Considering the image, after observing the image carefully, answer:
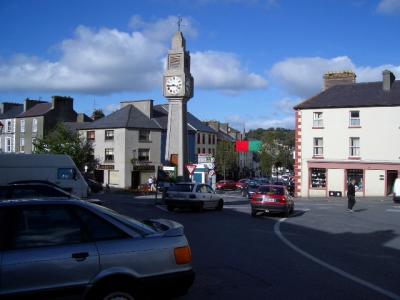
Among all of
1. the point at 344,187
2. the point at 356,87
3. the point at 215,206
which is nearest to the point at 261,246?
the point at 215,206

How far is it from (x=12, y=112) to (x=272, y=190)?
66270mm

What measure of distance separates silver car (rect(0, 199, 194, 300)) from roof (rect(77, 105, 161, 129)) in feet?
190

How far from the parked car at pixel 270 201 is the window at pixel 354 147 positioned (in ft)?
87.1

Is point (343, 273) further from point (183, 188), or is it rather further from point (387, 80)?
point (387, 80)

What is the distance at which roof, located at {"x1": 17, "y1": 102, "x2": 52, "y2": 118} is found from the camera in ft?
246

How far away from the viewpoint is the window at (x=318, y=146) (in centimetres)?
4998

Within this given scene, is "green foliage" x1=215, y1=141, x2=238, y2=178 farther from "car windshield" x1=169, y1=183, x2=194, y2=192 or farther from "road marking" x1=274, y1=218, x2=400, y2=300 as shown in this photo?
"road marking" x1=274, y1=218, x2=400, y2=300

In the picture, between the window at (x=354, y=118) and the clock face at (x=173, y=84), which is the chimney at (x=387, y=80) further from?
the clock face at (x=173, y=84)

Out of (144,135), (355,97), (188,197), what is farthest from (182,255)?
(144,135)

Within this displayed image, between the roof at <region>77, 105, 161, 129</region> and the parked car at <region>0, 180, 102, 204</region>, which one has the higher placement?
the roof at <region>77, 105, 161, 129</region>

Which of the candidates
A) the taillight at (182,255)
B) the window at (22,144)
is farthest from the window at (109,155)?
the taillight at (182,255)

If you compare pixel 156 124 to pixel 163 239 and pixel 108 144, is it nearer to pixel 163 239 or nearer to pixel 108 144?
pixel 108 144

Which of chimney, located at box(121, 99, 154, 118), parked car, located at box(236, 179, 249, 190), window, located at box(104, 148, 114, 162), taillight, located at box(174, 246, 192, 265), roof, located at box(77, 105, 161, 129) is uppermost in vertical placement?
chimney, located at box(121, 99, 154, 118)

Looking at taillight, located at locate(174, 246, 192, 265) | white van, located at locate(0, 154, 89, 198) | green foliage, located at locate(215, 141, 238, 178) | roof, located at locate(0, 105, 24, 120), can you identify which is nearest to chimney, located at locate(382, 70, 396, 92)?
white van, located at locate(0, 154, 89, 198)
